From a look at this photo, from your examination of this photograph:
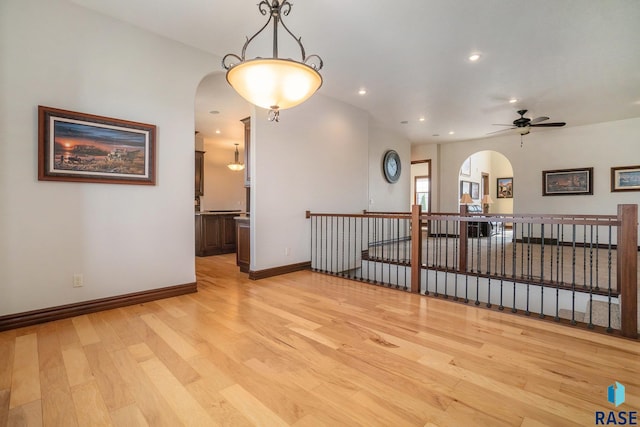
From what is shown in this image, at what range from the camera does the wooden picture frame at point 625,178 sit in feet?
20.7

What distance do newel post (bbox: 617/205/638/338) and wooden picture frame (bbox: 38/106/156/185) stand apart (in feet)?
14.7

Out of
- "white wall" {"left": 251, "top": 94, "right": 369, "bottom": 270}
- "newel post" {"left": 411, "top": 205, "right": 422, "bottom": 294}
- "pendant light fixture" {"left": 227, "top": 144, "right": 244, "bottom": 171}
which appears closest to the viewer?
"newel post" {"left": 411, "top": 205, "right": 422, "bottom": 294}

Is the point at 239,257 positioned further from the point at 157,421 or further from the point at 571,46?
the point at 571,46

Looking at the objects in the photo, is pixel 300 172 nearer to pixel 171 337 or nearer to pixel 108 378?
pixel 171 337

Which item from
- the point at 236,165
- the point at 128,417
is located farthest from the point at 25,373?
the point at 236,165

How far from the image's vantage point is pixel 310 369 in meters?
1.85

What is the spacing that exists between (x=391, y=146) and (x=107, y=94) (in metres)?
6.49

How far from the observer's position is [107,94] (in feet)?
9.61

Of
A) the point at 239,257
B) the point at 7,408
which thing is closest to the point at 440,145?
the point at 239,257

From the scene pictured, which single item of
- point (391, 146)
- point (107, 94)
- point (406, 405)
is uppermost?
point (391, 146)

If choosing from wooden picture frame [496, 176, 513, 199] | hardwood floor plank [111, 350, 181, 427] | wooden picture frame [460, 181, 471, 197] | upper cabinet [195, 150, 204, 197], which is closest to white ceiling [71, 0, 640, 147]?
upper cabinet [195, 150, 204, 197]

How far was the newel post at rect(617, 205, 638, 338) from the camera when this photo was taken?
88.3 inches

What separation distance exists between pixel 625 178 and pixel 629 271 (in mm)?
6199

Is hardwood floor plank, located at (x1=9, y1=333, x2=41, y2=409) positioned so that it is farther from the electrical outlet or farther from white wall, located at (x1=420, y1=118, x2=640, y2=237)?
white wall, located at (x1=420, y1=118, x2=640, y2=237)
